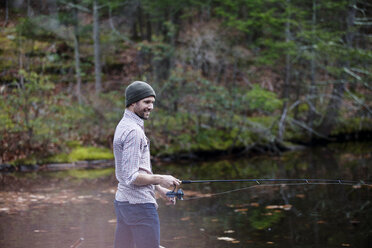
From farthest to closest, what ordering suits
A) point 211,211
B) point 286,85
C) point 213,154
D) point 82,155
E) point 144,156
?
point 286,85
point 213,154
point 82,155
point 211,211
point 144,156

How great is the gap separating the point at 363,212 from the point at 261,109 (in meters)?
10.5

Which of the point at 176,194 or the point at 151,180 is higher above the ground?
the point at 151,180

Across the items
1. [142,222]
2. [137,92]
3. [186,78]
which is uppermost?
[186,78]

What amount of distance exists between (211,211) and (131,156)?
4.84 meters

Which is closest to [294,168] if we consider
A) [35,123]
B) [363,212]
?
[363,212]

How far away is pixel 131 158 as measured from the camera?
3123 mm

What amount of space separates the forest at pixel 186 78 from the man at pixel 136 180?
1083 centimetres

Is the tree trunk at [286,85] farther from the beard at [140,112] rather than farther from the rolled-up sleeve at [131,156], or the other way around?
the rolled-up sleeve at [131,156]

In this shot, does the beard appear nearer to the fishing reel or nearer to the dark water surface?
the fishing reel

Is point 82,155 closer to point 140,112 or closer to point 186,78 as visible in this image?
point 186,78

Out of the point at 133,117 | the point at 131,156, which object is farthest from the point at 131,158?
the point at 133,117

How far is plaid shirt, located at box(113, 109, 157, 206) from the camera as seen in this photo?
3129 mm

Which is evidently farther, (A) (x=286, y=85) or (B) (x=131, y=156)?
(A) (x=286, y=85)

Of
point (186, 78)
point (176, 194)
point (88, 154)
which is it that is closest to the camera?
point (176, 194)
